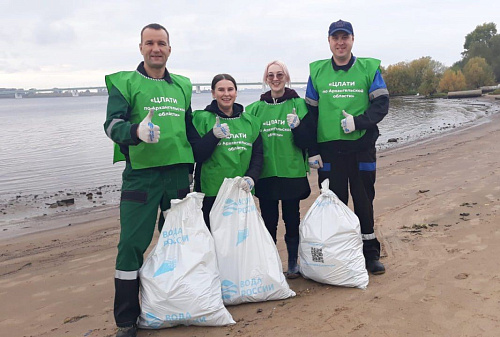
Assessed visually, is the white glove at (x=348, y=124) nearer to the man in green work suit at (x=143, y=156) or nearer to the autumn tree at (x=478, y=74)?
the man in green work suit at (x=143, y=156)

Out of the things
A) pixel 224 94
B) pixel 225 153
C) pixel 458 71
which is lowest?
pixel 225 153

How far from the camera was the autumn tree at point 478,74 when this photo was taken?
2562 inches

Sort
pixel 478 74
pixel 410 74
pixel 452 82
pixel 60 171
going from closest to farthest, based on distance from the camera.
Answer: pixel 60 171 < pixel 478 74 < pixel 452 82 < pixel 410 74

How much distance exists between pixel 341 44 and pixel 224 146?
1417 millimetres

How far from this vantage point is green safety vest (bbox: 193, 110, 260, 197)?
360 centimetres

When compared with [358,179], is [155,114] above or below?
above

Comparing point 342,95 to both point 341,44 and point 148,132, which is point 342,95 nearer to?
point 341,44

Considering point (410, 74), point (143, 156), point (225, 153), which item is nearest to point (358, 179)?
point (225, 153)

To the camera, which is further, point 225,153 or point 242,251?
point 225,153

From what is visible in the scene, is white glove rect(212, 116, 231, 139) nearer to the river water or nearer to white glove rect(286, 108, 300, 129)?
white glove rect(286, 108, 300, 129)

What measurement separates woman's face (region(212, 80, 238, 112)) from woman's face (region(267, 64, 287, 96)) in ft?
1.26

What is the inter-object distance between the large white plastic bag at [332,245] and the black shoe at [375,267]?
235 millimetres

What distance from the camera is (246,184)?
3523 millimetres

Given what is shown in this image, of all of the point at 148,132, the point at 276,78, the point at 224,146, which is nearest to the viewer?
the point at 148,132
